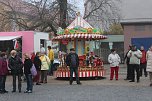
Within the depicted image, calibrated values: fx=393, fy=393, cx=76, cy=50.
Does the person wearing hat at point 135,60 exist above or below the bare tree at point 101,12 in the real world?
below

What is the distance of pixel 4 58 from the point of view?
52.0ft

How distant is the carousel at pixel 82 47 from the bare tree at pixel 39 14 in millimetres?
11139

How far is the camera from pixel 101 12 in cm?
3888

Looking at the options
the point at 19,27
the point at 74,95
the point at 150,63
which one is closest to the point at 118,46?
the point at 19,27

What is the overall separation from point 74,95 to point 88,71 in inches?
281

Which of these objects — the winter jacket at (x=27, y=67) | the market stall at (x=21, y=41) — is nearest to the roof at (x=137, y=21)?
the market stall at (x=21, y=41)

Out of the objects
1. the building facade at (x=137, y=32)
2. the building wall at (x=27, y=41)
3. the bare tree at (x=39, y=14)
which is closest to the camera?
the building wall at (x=27, y=41)

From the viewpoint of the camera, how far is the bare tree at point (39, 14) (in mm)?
33828

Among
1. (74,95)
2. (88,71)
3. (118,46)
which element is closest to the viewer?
(74,95)

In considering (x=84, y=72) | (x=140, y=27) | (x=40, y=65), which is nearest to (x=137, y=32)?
(x=140, y=27)

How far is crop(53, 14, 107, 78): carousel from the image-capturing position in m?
21.1

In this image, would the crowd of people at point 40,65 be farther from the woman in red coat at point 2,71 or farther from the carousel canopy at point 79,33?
the carousel canopy at point 79,33

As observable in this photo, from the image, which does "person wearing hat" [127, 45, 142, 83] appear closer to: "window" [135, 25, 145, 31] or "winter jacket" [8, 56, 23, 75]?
"winter jacket" [8, 56, 23, 75]

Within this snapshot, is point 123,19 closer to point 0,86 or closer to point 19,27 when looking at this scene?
point 19,27
